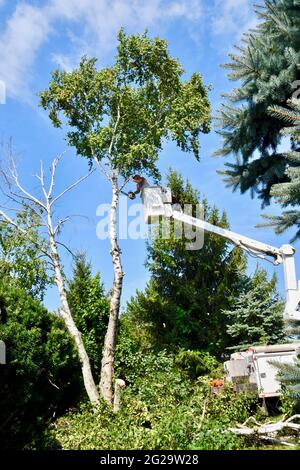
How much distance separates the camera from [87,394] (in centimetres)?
1308

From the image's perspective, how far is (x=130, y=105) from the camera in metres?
16.2

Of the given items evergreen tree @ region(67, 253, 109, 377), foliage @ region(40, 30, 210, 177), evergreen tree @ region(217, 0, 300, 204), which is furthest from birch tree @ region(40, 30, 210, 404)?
evergreen tree @ region(217, 0, 300, 204)

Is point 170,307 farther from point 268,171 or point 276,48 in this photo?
point 276,48

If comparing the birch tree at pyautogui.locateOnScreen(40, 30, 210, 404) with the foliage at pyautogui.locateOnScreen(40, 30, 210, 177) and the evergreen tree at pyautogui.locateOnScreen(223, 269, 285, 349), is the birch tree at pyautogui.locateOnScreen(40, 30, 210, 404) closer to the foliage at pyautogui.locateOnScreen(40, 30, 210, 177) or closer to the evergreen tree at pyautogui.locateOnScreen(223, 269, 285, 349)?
the foliage at pyautogui.locateOnScreen(40, 30, 210, 177)

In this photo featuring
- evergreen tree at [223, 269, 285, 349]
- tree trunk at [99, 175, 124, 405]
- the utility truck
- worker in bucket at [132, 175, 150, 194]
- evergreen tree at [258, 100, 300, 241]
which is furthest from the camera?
evergreen tree at [223, 269, 285, 349]

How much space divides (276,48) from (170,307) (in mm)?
9592

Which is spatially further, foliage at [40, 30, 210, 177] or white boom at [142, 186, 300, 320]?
foliage at [40, 30, 210, 177]

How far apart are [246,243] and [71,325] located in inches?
258

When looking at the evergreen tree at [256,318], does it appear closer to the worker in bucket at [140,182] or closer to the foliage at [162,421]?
the foliage at [162,421]

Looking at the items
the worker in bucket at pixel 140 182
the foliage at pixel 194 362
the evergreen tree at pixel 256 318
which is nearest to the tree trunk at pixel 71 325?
the foliage at pixel 194 362

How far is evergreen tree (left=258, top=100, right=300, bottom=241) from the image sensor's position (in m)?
5.96

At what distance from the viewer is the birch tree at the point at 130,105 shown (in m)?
15.8

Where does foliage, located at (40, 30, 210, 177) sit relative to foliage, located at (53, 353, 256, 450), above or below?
above

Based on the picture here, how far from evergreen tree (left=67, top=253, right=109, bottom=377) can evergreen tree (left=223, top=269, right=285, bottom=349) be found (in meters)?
3.88
